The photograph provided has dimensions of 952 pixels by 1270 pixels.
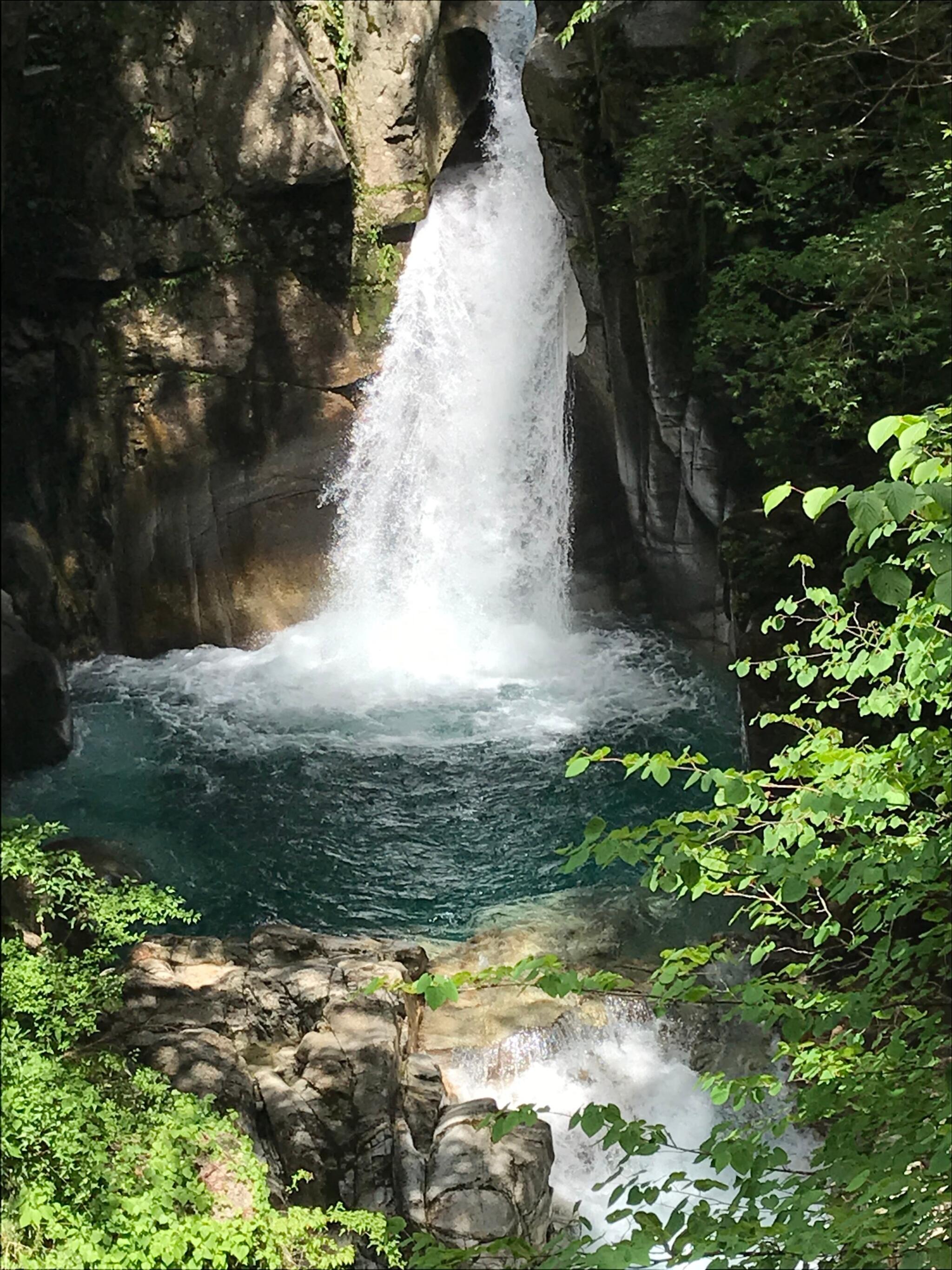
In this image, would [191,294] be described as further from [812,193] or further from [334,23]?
[812,193]

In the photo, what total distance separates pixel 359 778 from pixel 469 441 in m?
5.66

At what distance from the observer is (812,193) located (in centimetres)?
964

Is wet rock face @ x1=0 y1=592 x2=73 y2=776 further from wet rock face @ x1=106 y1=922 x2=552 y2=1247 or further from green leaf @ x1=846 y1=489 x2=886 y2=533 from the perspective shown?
green leaf @ x1=846 y1=489 x2=886 y2=533

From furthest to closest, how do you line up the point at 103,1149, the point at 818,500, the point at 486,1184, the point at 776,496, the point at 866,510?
A: the point at 486,1184 < the point at 103,1149 < the point at 776,496 < the point at 818,500 < the point at 866,510

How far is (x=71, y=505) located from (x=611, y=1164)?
390 inches

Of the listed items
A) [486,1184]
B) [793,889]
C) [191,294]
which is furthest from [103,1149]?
[191,294]

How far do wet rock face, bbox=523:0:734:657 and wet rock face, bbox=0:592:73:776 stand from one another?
659 cm

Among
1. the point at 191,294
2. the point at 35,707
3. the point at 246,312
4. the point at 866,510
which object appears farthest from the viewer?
the point at 246,312

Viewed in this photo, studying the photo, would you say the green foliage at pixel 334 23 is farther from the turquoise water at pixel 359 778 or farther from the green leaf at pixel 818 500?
the green leaf at pixel 818 500

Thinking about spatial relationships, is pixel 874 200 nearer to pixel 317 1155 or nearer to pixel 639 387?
pixel 639 387

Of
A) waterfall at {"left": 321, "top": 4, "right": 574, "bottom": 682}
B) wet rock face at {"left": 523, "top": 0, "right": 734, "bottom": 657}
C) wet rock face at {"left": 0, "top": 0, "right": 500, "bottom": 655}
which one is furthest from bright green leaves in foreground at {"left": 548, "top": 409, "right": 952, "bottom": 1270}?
waterfall at {"left": 321, "top": 4, "right": 574, "bottom": 682}

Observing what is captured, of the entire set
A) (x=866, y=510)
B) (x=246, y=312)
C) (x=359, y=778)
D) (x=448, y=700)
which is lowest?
Answer: (x=359, y=778)

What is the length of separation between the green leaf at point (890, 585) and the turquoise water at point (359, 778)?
6.37 m

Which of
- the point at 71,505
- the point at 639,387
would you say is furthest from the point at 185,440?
the point at 639,387
